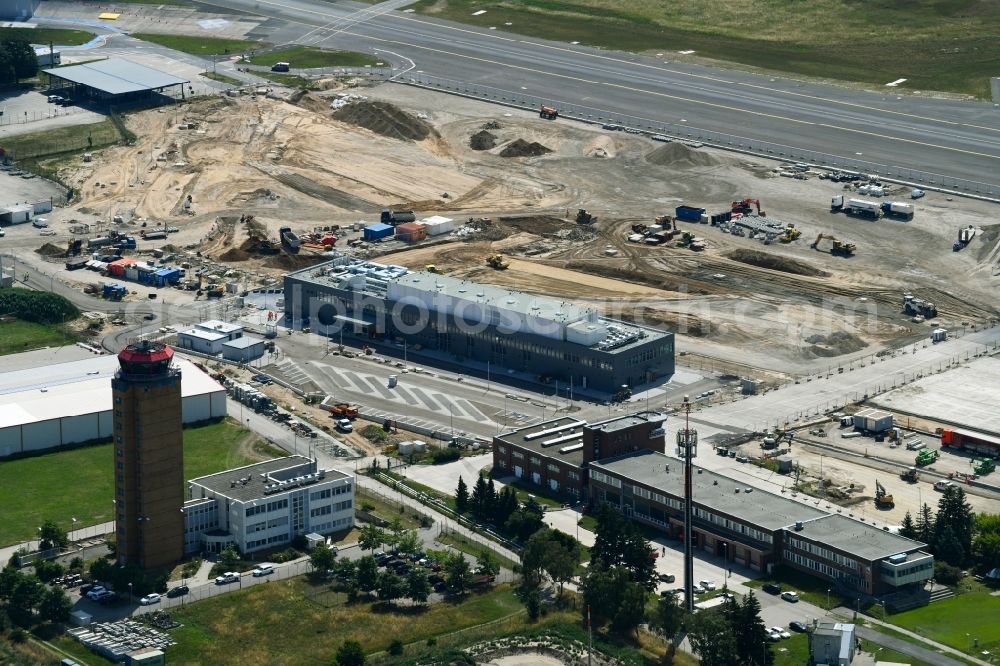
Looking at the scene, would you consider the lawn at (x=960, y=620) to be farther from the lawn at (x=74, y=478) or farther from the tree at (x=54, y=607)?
the lawn at (x=74, y=478)

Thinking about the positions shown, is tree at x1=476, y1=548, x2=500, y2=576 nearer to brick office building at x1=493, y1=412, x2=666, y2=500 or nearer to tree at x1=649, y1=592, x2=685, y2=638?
tree at x1=649, y1=592, x2=685, y2=638

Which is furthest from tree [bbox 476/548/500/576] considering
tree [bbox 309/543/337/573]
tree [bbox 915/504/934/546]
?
tree [bbox 915/504/934/546]

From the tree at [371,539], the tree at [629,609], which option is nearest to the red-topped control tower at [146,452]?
the tree at [371,539]

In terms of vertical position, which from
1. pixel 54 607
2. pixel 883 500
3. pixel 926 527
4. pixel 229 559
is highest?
pixel 926 527

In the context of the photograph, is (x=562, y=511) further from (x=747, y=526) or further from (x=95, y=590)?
(x=95, y=590)

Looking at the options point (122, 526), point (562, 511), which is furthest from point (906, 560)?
point (122, 526)

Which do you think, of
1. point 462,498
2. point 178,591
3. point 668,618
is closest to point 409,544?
point 462,498

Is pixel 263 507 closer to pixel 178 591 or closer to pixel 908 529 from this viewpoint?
pixel 178 591
